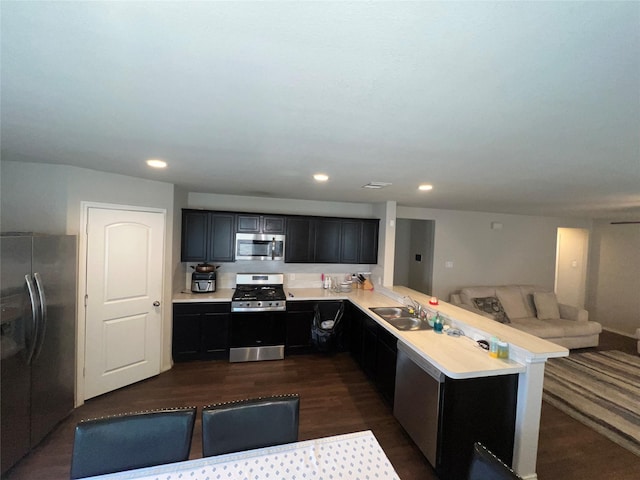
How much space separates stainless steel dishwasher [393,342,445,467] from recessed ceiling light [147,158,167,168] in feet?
8.58

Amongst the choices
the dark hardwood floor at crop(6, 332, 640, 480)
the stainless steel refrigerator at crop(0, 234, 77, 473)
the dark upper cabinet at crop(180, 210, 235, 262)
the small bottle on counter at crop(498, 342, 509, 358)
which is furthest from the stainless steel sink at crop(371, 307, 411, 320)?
the stainless steel refrigerator at crop(0, 234, 77, 473)

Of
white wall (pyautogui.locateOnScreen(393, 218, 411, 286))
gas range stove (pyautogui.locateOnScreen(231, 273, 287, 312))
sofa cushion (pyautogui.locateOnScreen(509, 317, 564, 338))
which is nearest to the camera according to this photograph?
gas range stove (pyautogui.locateOnScreen(231, 273, 287, 312))

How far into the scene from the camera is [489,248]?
520 cm

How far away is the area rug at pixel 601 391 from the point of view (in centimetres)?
247

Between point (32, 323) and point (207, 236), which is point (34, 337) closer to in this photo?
point (32, 323)

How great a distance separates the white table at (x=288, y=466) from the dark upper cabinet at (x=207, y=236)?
279cm

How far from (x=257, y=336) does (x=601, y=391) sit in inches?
163

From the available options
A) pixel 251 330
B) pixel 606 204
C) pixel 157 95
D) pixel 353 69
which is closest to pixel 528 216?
pixel 606 204

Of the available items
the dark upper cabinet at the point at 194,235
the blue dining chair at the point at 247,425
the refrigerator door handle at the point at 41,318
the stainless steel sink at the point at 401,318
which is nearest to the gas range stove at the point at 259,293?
the dark upper cabinet at the point at 194,235

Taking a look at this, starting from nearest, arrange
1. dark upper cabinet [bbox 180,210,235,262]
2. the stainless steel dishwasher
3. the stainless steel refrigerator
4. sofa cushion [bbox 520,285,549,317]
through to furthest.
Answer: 1. the stainless steel refrigerator
2. the stainless steel dishwasher
3. dark upper cabinet [bbox 180,210,235,262]
4. sofa cushion [bbox 520,285,549,317]

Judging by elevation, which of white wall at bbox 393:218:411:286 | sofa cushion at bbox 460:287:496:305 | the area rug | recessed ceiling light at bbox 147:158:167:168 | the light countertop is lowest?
the area rug

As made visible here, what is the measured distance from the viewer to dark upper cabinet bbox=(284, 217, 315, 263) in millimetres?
3979

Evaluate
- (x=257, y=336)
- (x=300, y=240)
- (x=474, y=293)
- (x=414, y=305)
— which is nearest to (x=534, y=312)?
(x=474, y=293)

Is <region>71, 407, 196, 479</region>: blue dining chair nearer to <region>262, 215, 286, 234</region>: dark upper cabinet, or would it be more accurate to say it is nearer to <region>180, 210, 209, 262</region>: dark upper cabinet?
<region>180, 210, 209, 262</region>: dark upper cabinet
